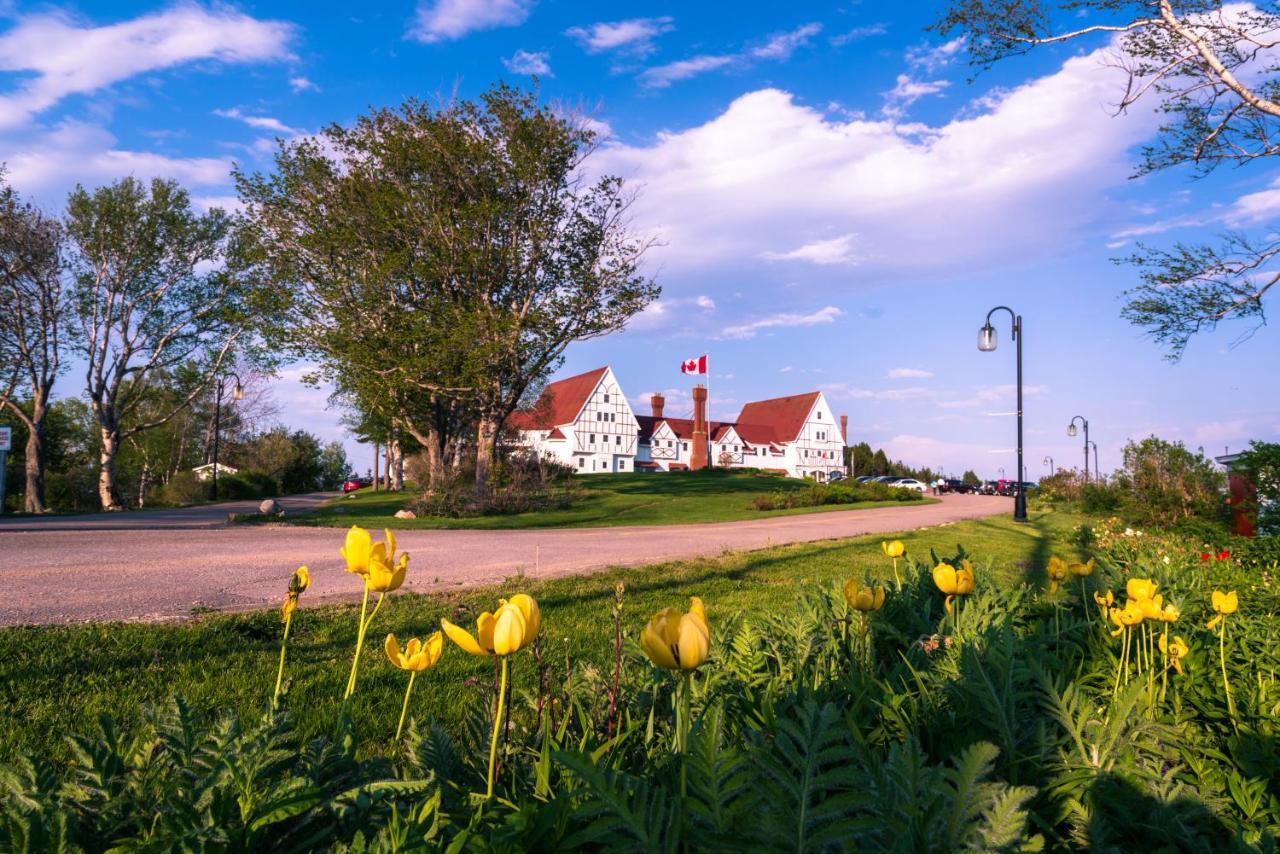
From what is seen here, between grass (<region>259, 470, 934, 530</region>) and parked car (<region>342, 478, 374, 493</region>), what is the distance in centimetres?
2856

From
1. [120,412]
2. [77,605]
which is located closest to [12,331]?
[120,412]

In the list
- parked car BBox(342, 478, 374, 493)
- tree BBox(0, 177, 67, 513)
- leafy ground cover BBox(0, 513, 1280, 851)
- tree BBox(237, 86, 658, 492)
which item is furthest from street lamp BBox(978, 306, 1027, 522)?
parked car BBox(342, 478, 374, 493)

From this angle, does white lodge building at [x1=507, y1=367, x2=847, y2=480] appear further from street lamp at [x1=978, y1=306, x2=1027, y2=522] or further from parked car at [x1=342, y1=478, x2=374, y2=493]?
street lamp at [x1=978, y1=306, x2=1027, y2=522]

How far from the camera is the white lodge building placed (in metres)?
64.9

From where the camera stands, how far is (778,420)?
3258 inches

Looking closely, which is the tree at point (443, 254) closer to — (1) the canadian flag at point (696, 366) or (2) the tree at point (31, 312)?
(2) the tree at point (31, 312)

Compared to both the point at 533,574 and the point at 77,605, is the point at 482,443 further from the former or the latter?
the point at 77,605

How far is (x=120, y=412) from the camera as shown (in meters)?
30.1

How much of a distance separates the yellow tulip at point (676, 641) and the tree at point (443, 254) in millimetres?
20917

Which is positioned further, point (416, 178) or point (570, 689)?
point (416, 178)

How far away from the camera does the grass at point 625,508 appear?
62.5 feet

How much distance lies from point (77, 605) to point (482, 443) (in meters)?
17.8

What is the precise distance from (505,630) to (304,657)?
437 cm

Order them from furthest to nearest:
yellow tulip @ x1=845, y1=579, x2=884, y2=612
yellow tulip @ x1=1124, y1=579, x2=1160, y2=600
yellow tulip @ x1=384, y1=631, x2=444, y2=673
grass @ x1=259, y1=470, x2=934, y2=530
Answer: grass @ x1=259, y1=470, x2=934, y2=530, yellow tulip @ x1=845, y1=579, x2=884, y2=612, yellow tulip @ x1=1124, y1=579, x2=1160, y2=600, yellow tulip @ x1=384, y1=631, x2=444, y2=673
